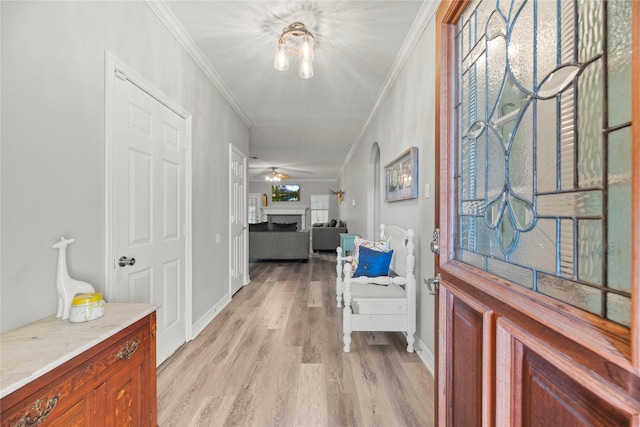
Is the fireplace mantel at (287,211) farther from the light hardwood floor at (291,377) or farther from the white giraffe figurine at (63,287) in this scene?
the white giraffe figurine at (63,287)

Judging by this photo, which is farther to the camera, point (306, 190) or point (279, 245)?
point (306, 190)

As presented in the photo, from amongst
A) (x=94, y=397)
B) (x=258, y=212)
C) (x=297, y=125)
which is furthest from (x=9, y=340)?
(x=258, y=212)

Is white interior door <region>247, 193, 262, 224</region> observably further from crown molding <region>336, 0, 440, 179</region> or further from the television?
crown molding <region>336, 0, 440, 179</region>

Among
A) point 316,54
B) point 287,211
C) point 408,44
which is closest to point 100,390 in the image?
point 316,54

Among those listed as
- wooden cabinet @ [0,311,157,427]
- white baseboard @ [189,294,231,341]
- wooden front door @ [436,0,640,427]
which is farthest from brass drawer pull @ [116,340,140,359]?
white baseboard @ [189,294,231,341]

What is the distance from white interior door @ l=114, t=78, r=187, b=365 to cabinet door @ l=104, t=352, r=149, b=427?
0.68 metres

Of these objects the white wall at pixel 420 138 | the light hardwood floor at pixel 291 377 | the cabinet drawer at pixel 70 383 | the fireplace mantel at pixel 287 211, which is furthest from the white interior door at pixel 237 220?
the fireplace mantel at pixel 287 211

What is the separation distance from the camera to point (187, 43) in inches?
97.6

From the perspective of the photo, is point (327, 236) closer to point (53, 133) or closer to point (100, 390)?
point (53, 133)

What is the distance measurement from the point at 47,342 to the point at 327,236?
23.4ft

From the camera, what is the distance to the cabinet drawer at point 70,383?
0.75m

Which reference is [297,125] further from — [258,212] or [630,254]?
[258,212]

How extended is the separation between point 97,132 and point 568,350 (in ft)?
6.69

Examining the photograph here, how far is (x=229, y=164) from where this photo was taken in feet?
12.2
